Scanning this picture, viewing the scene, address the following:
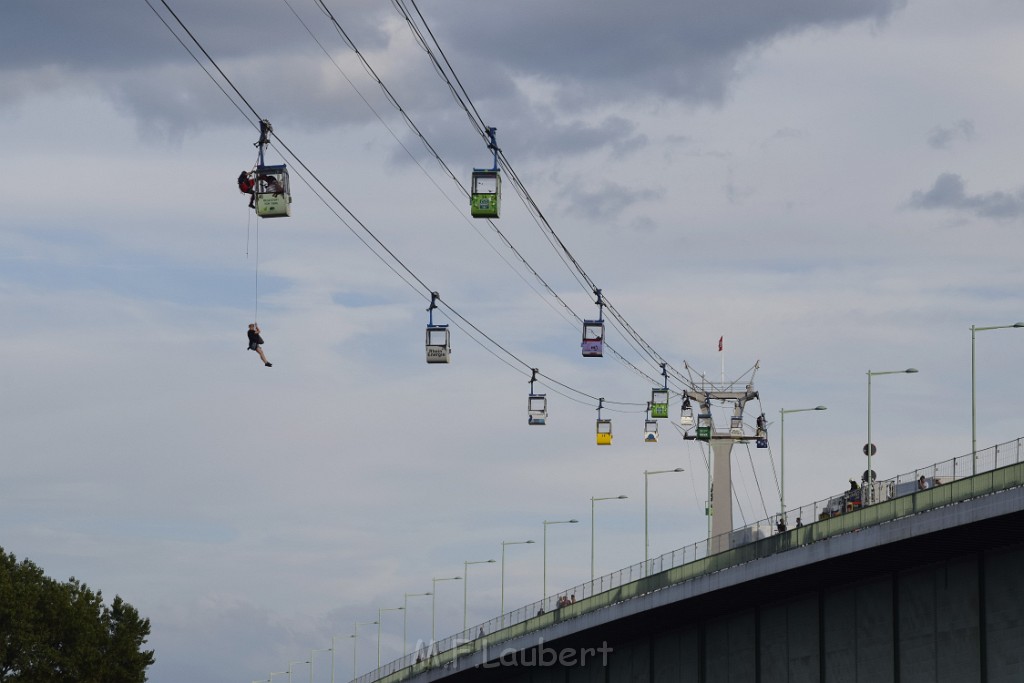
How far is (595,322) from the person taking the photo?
76875 mm

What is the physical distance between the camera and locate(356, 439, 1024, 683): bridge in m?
60.8

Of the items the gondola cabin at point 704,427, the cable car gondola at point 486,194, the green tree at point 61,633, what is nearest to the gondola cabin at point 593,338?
the cable car gondola at point 486,194

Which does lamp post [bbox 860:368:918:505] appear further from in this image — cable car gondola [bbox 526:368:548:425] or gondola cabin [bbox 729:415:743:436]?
gondola cabin [bbox 729:415:743:436]

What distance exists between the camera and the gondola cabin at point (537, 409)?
8319 cm

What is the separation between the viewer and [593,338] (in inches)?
3027

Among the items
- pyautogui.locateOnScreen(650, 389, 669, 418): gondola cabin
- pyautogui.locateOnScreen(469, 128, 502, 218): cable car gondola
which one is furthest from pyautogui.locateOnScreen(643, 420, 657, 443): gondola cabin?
pyautogui.locateOnScreen(469, 128, 502, 218): cable car gondola

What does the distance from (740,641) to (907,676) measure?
44.0ft

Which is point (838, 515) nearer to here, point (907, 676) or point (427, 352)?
point (907, 676)

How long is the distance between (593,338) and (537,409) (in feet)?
25.2

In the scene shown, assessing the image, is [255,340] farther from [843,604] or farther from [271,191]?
[843,604]

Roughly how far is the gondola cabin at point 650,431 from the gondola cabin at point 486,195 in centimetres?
5294

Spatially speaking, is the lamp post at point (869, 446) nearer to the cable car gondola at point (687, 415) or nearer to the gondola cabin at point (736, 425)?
the cable car gondola at point (687, 415)

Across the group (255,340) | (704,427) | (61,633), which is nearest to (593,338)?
(255,340)

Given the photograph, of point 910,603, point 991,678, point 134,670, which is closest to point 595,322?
point 910,603
